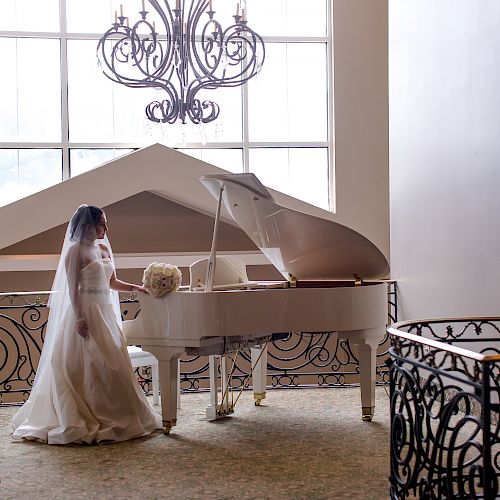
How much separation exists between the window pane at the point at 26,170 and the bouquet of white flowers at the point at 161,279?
16.8 feet

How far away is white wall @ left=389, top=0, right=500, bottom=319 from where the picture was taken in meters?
5.65

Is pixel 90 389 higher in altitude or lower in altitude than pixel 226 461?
higher

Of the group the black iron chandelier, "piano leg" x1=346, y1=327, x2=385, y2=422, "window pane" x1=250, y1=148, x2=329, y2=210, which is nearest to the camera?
"piano leg" x1=346, y1=327, x2=385, y2=422

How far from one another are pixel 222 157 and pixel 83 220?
5067 mm

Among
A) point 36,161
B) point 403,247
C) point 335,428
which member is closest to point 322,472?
point 335,428

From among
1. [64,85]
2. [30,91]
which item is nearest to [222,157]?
[64,85]

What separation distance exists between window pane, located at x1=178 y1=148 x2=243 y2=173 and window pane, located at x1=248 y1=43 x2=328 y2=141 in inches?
12.4

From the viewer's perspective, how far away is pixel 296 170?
1062 centimetres

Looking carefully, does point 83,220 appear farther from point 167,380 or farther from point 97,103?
point 97,103

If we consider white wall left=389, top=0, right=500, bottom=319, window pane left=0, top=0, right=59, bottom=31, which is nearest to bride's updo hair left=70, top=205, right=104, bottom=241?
white wall left=389, top=0, right=500, bottom=319

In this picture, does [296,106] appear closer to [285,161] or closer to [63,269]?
[285,161]

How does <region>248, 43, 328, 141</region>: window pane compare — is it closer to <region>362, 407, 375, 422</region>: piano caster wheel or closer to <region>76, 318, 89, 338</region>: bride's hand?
<region>362, 407, 375, 422</region>: piano caster wheel

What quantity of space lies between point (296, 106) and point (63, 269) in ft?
18.3

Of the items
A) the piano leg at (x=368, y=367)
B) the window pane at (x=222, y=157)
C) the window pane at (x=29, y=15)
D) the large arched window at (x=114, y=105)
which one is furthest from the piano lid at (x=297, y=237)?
the window pane at (x=29, y=15)
